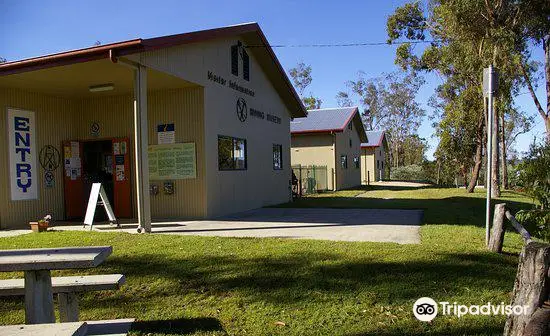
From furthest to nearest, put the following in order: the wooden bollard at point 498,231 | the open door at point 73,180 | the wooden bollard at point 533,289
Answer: the open door at point 73,180 < the wooden bollard at point 498,231 < the wooden bollard at point 533,289

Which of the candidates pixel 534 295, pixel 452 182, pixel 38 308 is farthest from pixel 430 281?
pixel 452 182

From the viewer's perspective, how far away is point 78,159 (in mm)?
13023

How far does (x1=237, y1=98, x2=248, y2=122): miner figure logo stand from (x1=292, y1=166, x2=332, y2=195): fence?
29.3ft

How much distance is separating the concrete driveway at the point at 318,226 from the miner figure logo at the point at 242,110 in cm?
302

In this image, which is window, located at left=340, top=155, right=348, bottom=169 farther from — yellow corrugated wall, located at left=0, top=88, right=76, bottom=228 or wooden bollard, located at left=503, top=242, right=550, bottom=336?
wooden bollard, located at left=503, top=242, right=550, bottom=336

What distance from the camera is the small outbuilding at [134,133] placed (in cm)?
1041

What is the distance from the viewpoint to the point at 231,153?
45.3 feet

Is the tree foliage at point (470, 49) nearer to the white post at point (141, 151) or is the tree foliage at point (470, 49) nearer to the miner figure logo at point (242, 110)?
the miner figure logo at point (242, 110)

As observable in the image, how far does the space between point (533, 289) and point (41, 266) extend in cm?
354

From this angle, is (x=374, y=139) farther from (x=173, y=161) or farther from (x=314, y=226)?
(x=314, y=226)

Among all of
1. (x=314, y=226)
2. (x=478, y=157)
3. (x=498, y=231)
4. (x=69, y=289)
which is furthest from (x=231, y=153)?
(x=478, y=157)

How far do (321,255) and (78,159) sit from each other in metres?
9.00

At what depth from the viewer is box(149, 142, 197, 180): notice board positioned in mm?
12078

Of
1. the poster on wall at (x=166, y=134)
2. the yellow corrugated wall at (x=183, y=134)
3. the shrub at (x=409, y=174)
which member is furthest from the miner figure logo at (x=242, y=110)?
the shrub at (x=409, y=174)
